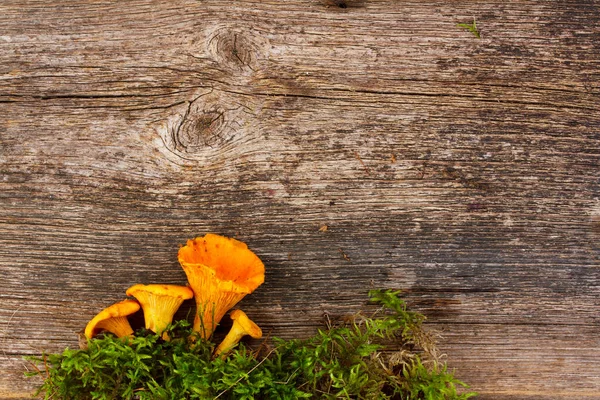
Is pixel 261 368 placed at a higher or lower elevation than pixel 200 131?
lower

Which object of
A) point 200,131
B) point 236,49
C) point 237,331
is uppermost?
point 236,49

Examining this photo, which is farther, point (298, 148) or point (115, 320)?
point (298, 148)

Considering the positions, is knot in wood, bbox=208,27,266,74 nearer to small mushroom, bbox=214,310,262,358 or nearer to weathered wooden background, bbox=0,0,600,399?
weathered wooden background, bbox=0,0,600,399

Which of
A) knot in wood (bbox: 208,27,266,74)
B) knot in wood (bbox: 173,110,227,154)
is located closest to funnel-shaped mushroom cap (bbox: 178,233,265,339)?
knot in wood (bbox: 173,110,227,154)

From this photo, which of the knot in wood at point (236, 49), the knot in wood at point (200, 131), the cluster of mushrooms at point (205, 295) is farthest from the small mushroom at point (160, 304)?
the knot in wood at point (236, 49)

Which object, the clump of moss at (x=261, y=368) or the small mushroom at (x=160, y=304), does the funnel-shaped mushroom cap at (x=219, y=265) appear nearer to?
the small mushroom at (x=160, y=304)

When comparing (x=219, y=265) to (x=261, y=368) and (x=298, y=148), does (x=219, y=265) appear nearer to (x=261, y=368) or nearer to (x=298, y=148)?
(x=261, y=368)

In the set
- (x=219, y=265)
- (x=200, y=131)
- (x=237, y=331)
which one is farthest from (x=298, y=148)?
(x=237, y=331)
